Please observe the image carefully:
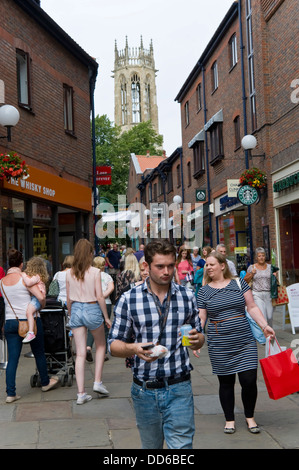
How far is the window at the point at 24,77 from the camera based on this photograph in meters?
15.0

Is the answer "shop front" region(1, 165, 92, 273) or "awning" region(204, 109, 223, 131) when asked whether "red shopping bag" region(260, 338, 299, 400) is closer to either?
"shop front" region(1, 165, 92, 273)

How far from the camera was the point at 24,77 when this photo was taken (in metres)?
15.1

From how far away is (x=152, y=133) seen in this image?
72.1 metres

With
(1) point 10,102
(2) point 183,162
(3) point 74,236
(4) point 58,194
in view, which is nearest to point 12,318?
(1) point 10,102

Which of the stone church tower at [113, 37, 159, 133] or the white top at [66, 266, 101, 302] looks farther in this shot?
the stone church tower at [113, 37, 159, 133]

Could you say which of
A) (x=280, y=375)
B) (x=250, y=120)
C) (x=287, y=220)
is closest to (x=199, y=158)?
(x=250, y=120)

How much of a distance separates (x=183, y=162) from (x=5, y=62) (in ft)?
71.7

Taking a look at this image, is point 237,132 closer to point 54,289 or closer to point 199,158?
point 199,158

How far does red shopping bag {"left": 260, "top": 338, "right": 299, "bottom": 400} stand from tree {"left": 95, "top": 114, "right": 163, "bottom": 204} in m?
50.0

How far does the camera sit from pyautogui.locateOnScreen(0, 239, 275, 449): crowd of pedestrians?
11.9 feet

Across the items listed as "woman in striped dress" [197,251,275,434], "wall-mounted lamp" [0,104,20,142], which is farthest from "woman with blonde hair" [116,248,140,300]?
"woman in striped dress" [197,251,275,434]

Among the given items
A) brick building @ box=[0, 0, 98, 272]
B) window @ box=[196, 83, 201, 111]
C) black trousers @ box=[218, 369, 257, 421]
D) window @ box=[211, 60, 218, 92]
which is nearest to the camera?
black trousers @ box=[218, 369, 257, 421]

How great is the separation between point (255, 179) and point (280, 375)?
13.1 meters
